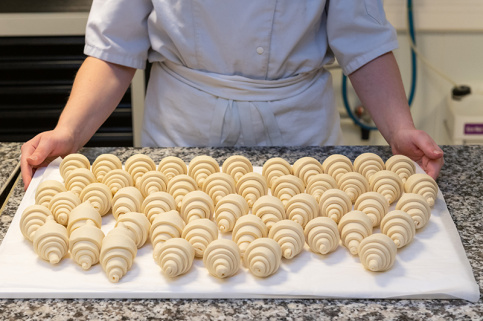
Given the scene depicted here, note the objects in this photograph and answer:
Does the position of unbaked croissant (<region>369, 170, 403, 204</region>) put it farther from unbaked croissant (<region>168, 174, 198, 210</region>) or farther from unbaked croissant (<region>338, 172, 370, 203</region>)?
unbaked croissant (<region>168, 174, 198, 210</region>)

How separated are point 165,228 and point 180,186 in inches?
6.1

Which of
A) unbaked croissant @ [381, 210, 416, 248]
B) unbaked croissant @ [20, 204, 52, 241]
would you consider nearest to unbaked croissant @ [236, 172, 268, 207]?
unbaked croissant @ [381, 210, 416, 248]

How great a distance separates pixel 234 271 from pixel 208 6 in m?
0.66

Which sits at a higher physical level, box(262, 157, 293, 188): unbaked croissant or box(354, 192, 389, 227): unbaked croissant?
box(354, 192, 389, 227): unbaked croissant

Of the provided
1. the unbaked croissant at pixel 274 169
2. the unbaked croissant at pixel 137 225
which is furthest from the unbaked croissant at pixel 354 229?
the unbaked croissant at pixel 137 225

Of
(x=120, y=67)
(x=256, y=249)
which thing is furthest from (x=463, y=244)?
(x=120, y=67)

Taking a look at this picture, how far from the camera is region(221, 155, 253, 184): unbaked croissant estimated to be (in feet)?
3.86

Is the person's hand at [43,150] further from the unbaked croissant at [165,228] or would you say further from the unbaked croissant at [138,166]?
the unbaked croissant at [165,228]

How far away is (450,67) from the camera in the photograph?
2525mm

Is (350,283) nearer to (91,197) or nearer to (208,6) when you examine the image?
(91,197)

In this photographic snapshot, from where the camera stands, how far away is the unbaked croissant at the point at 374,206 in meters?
1.03

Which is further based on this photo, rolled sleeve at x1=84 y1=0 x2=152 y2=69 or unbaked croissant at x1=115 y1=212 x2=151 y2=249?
rolled sleeve at x1=84 y1=0 x2=152 y2=69

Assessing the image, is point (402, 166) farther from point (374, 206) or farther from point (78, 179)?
point (78, 179)

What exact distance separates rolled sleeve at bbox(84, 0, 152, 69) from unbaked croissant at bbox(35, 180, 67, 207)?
399 mm
